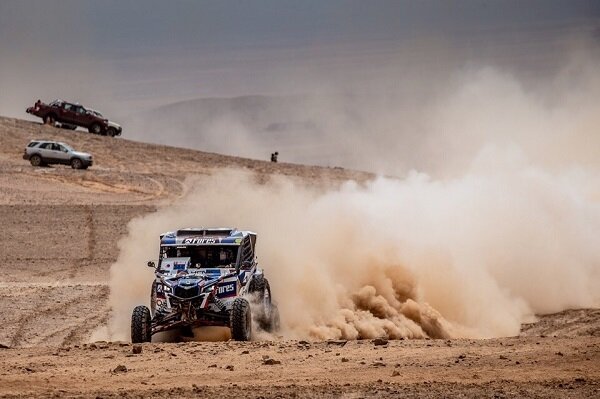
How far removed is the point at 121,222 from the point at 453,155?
39837mm

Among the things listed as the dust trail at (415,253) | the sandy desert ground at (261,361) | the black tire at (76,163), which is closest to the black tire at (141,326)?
the sandy desert ground at (261,361)

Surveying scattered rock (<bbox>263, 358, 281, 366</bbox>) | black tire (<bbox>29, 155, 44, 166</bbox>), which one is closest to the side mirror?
scattered rock (<bbox>263, 358, 281, 366</bbox>)

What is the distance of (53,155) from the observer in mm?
59812

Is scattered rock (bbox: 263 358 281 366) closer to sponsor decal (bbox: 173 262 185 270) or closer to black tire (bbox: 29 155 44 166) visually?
sponsor decal (bbox: 173 262 185 270)

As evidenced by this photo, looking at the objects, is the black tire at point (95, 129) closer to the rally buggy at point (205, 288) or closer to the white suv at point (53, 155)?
the white suv at point (53, 155)

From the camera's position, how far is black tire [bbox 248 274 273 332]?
23.9m

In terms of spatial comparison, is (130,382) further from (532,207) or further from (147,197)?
(147,197)

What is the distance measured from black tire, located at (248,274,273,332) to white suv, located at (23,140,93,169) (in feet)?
120

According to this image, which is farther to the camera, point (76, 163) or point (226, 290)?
point (76, 163)

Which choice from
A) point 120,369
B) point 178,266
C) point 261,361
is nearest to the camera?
point 120,369

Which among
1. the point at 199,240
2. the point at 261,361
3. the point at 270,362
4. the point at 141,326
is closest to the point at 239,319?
the point at 141,326

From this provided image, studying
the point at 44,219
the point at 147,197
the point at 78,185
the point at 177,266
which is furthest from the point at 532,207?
the point at 78,185

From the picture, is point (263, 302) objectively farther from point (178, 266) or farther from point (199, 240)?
point (178, 266)

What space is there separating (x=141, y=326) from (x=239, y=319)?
1.74 m
